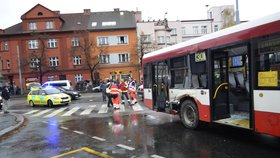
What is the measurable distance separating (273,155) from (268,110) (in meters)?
0.98

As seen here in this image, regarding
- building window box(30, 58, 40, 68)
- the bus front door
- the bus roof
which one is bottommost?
the bus front door

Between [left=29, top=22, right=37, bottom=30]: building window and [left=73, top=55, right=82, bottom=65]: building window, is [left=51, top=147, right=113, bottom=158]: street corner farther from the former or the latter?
[left=29, top=22, right=37, bottom=30]: building window

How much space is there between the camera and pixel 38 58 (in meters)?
46.4

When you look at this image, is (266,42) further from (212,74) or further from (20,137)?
(20,137)

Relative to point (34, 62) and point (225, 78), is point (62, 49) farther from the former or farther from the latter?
point (225, 78)

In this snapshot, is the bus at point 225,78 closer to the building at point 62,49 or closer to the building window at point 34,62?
the building window at point 34,62

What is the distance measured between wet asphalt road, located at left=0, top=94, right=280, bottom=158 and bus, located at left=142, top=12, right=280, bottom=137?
51 cm

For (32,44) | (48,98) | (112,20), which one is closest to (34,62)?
(32,44)

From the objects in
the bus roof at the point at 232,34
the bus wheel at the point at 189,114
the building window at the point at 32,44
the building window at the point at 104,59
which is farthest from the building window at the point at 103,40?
the bus wheel at the point at 189,114

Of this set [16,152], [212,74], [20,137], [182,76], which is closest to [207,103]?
[212,74]

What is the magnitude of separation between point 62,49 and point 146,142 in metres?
45.1

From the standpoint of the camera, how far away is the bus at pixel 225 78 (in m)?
6.15

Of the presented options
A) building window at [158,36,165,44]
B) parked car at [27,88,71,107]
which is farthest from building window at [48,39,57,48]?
parked car at [27,88,71,107]

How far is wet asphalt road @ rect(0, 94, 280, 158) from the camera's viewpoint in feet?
21.9
